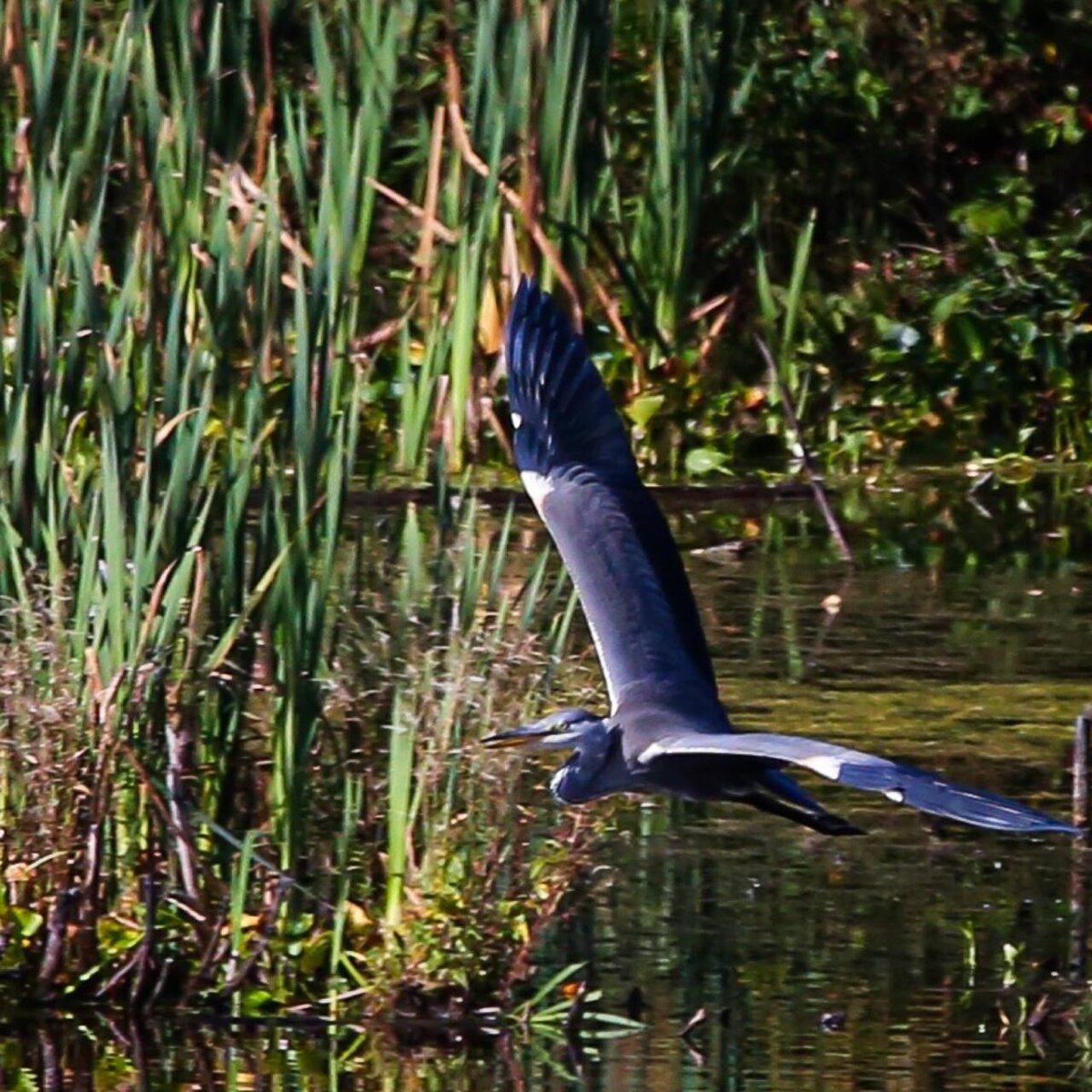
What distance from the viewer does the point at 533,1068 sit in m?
4.55

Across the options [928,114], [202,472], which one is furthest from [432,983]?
[928,114]

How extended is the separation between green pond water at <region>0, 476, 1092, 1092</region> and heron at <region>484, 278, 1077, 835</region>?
112 millimetres

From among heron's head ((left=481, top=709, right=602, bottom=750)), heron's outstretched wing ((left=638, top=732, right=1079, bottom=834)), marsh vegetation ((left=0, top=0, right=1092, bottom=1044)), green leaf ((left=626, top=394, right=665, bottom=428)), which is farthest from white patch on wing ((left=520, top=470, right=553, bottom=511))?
green leaf ((left=626, top=394, right=665, bottom=428))

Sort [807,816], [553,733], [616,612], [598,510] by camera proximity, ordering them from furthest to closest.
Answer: [598,510]
[807,816]
[616,612]
[553,733]

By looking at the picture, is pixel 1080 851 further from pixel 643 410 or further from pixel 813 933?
pixel 643 410

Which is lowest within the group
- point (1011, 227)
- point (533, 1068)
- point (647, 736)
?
point (533, 1068)

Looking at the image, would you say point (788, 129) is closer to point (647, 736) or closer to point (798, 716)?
point (798, 716)

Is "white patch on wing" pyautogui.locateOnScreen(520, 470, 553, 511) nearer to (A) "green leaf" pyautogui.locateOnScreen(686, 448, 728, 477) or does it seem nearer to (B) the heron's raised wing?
(B) the heron's raised wing

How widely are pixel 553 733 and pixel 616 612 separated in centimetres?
28

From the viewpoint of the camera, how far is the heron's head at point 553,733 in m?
4.62

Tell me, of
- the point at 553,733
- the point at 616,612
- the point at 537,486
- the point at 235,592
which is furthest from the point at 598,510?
the point at 235,592

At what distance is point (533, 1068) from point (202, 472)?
1.00 meters

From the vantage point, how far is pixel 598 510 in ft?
16.9

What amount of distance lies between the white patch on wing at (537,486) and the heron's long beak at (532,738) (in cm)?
58
